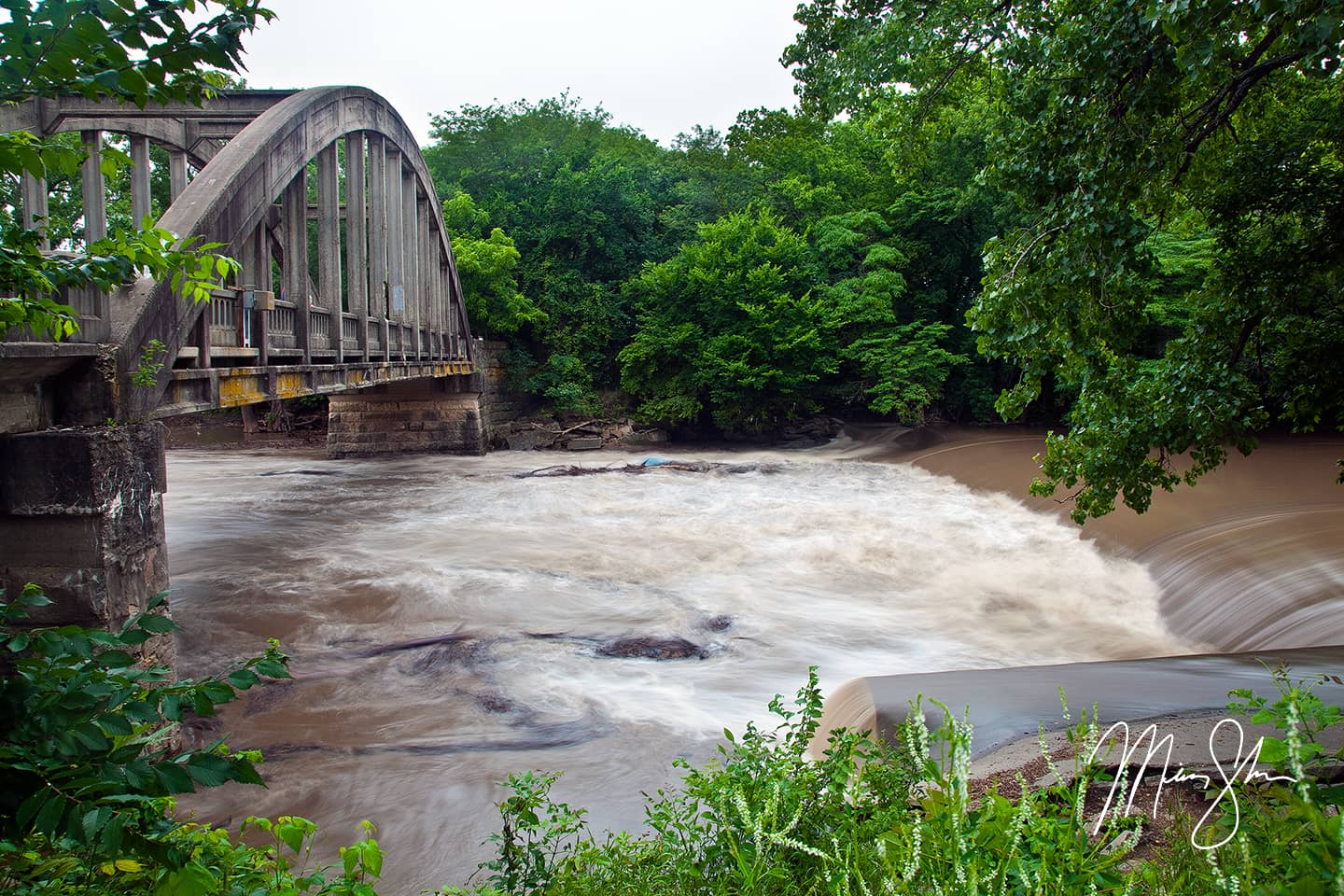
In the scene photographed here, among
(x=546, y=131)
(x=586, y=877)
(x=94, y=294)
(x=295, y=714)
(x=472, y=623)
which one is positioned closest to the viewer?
(x=586, y=877)

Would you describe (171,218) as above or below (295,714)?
above

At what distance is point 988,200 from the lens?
26.4m

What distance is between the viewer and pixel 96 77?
196 centimetres

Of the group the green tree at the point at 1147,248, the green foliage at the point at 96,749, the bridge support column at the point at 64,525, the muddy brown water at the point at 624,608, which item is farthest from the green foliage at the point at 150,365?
the green tree at the point at 1147,248

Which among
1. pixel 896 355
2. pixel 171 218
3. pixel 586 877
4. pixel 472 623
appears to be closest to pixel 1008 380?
pixel 896 355

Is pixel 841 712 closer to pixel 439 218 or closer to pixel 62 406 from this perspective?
pixel 62 406

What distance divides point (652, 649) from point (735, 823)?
204 inches

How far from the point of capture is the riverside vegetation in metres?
1.88

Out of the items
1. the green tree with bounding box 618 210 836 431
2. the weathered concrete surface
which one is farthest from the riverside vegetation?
the weathered concrete surface

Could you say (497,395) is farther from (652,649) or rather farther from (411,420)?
(652,649)

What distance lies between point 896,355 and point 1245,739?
22.5 meters

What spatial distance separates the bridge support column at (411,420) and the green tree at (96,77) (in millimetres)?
23770

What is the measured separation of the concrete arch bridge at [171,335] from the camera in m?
5.39

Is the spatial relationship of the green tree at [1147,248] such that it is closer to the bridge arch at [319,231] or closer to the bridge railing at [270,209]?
the bridge railing at [270,209]
